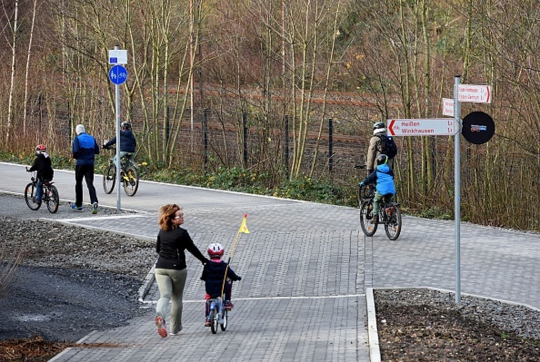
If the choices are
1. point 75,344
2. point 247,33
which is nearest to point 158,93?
point 247,33

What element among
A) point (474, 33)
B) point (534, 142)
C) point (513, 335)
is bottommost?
point (513, 335)

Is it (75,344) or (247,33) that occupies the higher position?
(247,33)

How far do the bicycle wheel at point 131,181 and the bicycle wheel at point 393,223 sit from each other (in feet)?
23.7

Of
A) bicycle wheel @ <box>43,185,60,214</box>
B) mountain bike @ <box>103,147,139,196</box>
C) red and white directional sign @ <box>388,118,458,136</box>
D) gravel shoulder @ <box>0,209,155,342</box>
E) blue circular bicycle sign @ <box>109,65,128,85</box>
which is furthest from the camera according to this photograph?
mountain bike @ <box>103,147,139,196</box>

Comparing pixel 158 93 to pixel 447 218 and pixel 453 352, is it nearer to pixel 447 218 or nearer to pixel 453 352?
pixel 447 218

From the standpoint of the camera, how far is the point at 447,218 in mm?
19469

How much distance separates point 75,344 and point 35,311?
1.56m

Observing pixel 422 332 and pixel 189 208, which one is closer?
pixel 422 332

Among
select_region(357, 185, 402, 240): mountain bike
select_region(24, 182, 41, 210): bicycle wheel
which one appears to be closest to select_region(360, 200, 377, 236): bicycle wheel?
select_region(357, 185, 402, 240): mountain bike

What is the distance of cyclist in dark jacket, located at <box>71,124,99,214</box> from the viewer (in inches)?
774

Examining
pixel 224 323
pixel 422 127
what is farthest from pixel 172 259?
pixel 422 127

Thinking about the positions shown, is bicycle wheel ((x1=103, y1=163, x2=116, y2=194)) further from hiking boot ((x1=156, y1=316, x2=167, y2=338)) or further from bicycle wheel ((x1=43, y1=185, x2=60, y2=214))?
hiking boot ((x1=156, y1=316, x2=167, y2=338))

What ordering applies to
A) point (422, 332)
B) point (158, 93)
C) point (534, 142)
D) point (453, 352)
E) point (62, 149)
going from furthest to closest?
point (62, 149) → point (158, 93) → point (534, 142) → point (422, 332) → point (453, 352)

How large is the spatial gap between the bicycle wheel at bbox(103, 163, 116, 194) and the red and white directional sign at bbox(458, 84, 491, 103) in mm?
11852
